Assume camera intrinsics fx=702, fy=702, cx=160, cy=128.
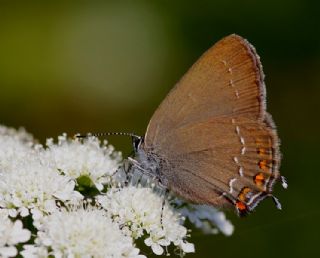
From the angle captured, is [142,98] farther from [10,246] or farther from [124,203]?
[10,246]

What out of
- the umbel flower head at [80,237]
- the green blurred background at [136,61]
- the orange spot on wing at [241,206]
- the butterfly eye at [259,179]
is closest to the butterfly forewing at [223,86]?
the butterfly eye at [259,179]

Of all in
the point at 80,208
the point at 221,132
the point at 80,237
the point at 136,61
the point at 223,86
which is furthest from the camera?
the point at 136,61

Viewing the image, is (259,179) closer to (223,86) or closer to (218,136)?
(218,136)

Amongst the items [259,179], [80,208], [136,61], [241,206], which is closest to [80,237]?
[80,208]

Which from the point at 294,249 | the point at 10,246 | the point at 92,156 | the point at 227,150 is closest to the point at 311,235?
the point at 294,249

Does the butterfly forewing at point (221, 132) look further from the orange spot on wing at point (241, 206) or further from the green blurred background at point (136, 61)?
the green blurred background at point (136, 61)

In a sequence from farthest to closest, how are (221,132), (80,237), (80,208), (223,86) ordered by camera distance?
(221,132) < (223,86) < (80,208) < (80,237)
